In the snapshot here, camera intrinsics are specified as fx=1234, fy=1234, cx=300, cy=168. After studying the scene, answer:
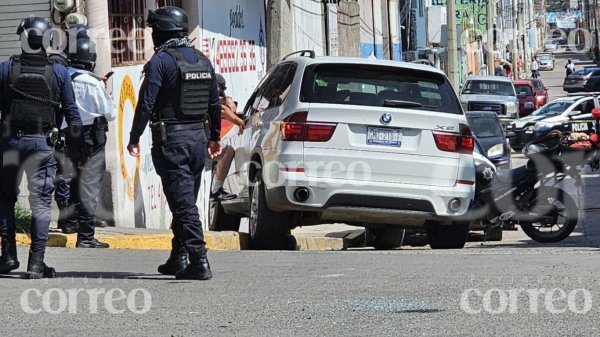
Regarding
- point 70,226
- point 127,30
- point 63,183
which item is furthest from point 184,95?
point 127,30

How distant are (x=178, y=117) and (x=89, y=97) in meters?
2.95

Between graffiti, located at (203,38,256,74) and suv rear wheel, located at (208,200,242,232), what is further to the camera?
graffiti, located at (203,38,256,74)

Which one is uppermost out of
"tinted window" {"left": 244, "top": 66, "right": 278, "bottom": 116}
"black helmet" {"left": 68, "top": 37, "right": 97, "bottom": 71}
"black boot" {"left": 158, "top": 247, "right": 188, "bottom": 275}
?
"black helmet" {"left": 68, "top": 37, "right": 97, "bottom": 71}

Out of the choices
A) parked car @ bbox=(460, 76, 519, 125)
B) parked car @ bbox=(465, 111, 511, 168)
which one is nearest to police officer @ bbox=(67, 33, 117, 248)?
parked car @ bbox=(465, 111, 511, 168)

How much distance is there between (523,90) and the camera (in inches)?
2015

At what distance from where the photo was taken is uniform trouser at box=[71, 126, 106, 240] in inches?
462

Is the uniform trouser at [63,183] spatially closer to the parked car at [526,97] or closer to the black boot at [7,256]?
the black boot at [7,256]

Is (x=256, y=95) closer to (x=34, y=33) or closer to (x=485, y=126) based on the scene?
(x=34, y=33)

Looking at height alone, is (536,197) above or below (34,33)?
below

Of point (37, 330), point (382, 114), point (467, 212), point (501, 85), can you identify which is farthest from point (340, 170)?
point (501, 85)

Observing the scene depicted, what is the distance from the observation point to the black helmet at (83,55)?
11828 mm

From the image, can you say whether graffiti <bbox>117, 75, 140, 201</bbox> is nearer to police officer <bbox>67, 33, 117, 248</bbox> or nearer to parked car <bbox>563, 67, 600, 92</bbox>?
police officer <bbox>67, 33, 117, 248</bbox>

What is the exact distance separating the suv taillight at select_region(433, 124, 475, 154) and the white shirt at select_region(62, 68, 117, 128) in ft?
10.4

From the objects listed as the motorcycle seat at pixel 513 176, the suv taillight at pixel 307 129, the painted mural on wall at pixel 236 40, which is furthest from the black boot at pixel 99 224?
the painted mural on wall at pixel 236 40
